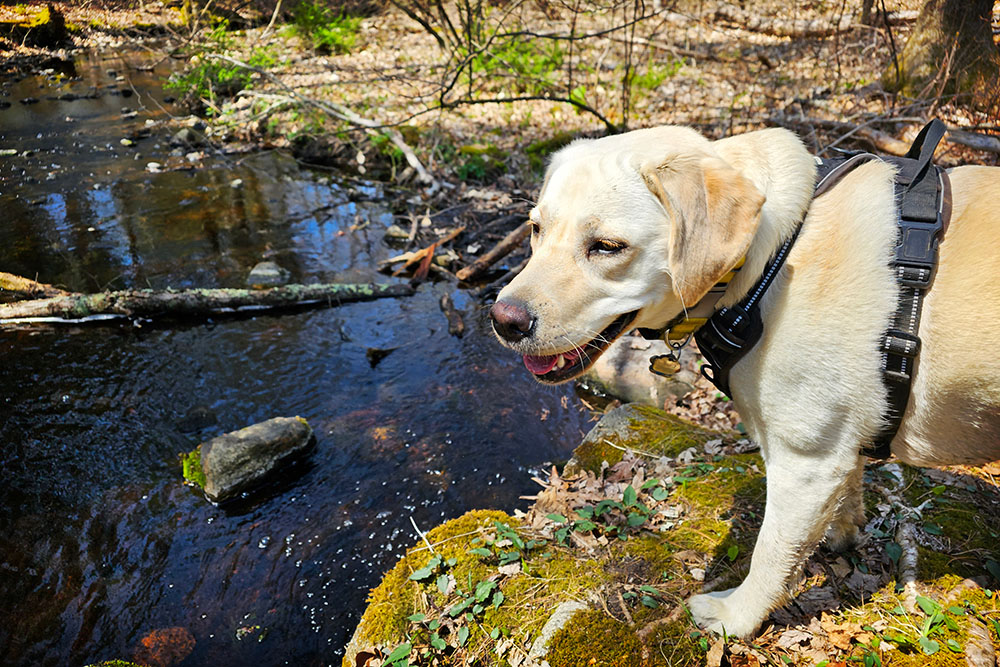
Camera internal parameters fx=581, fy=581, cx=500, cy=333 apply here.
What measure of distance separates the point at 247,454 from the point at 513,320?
3.60 m

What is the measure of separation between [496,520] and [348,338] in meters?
3.94

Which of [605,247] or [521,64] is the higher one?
[521,64]

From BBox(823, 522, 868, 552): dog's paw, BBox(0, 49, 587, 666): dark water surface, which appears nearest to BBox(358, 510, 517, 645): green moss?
BBox(0, 49, 587, 666): dark water surface

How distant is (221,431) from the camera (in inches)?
223

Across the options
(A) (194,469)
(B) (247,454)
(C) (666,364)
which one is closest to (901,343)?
(C) (666,364)

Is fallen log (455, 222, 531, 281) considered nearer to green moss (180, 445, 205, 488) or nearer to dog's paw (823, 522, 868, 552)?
green moss (180, 445, 205, 488)

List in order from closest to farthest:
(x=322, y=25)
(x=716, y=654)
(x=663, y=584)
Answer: (x=716, y=654) < (x=663, y=584) < (x=322, y=25)

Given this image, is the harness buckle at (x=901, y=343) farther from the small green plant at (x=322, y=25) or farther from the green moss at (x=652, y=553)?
the small green plant at (x=322, y=25)

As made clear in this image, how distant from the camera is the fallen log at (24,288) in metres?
7.05

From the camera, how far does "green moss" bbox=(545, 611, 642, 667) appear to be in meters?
2.72

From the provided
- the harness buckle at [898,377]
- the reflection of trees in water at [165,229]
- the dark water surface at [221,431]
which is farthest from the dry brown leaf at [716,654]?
the reflection of trees in water at [165,229]

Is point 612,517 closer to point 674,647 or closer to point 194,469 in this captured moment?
point 674,647

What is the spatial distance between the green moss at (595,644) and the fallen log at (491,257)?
223 inches

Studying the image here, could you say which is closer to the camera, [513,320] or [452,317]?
[513,320]
